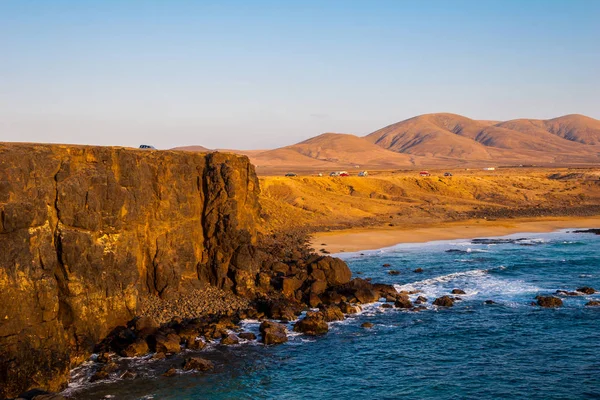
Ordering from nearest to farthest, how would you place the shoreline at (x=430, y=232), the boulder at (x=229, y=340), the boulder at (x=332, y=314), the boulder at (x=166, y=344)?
the boulder at (x=166, y=344) → the boulder at (x=229, y=340) → the boulder at (x=332, y=314) → the shoreline at (x=430, y=232)

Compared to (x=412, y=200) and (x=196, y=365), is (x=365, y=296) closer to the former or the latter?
(x=196, y=365)

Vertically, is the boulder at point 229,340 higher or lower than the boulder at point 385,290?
lower

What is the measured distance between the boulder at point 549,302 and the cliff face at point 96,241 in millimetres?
23509

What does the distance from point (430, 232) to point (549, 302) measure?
135ft

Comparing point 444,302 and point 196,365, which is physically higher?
point 444,302

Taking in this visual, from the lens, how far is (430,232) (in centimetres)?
8838

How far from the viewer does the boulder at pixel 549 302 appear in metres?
47.2

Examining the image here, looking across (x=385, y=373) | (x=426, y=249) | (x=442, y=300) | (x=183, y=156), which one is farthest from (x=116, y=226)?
(x=426, y=249)

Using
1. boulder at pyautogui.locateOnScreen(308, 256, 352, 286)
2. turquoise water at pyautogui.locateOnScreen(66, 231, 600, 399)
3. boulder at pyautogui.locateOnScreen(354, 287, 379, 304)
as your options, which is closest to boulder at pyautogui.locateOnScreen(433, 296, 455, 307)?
turquoise water at pyautogui.locateOnScreen(66, 231, 600, 399)

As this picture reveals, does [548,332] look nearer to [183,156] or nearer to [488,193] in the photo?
[183,156]

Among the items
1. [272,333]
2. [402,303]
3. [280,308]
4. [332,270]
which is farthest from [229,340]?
[332,270]

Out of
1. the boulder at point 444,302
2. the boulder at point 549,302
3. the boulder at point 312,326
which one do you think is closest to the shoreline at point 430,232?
the boulder at point 444,302

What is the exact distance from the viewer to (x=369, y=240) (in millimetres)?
81188

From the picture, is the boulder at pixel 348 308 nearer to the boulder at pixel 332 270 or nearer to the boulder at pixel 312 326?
the boulder at pixel 312 326
